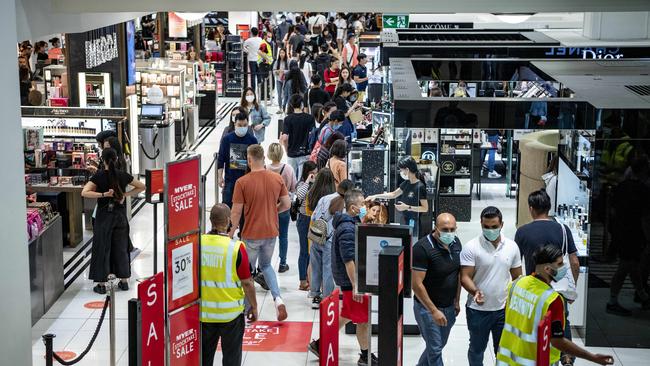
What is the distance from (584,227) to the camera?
9758 mm

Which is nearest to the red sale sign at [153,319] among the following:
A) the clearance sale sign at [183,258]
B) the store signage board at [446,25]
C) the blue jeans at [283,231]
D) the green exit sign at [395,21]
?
the clearance sale sign at [183,258]

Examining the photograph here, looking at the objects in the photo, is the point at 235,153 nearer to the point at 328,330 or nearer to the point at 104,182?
the point at 104,182

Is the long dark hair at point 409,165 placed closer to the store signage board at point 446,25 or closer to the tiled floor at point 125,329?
the tiled floor at point 125,329

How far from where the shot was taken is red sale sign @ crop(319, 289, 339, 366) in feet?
21.5

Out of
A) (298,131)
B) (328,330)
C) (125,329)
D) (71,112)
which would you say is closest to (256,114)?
(298,131)

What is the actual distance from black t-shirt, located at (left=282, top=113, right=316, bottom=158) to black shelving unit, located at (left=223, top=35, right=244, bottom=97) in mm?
11811

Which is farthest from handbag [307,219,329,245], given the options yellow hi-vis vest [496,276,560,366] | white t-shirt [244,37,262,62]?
white t-shirt [244,37,262,62]

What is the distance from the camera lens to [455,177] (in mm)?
13266

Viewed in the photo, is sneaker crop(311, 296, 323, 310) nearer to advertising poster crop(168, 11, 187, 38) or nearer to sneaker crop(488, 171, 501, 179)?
sneaker crop(488, 171, 501, 179)

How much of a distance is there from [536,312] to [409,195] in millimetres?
3548

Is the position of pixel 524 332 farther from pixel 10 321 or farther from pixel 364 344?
pixel 10 321

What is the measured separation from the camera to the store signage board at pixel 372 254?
6449 mm

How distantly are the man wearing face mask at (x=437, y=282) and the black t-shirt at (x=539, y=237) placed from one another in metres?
0.82

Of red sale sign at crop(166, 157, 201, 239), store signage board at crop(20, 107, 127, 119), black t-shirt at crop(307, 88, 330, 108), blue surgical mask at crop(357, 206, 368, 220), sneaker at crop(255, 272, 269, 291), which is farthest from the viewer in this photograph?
black t-shirt at crop(307, 88, 330, 108)
